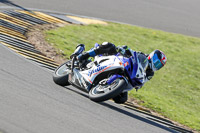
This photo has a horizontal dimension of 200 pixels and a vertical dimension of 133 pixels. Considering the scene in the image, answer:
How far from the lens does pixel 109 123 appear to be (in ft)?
21.9

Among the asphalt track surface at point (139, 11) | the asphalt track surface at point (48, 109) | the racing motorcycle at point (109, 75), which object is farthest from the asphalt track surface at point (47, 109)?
the asphalt track surface at point (139, 11)

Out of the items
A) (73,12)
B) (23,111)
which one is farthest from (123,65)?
(73,12)

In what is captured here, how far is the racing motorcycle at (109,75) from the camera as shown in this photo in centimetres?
753

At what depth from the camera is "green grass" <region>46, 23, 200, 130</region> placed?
10492 mm

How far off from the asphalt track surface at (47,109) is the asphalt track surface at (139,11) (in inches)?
307

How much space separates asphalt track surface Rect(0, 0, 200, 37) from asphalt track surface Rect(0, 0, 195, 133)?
7.79 m

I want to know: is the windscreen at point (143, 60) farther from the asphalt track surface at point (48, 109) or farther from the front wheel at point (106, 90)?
the asphalt track surface at point (48, 109)

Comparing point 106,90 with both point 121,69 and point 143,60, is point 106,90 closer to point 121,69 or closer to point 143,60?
point 121,69

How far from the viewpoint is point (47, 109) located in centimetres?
628

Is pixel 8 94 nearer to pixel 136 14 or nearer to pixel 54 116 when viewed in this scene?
pixel 54 116

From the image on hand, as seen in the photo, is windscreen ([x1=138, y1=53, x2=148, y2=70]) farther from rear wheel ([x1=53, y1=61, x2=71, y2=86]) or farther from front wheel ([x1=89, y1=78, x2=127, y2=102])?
rear wheel ([x1=53, y1=61, x2=71, y2=86])

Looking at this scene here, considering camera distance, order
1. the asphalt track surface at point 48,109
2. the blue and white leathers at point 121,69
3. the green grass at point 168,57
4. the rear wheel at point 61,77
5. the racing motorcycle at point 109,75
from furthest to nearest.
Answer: the green grass at point 168,57 < the rear wheel at point 61,77 < the blue and white leathers at point 121,69 < the racing motorcycle at point 109,75 < the asphalt track surface at point 48,109

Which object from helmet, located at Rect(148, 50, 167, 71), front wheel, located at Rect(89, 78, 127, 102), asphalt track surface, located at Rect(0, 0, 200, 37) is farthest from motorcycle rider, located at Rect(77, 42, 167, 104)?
asphalt track surface, located at Rect(0, 0, 200, 37)

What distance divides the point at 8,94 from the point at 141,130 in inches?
91.9
